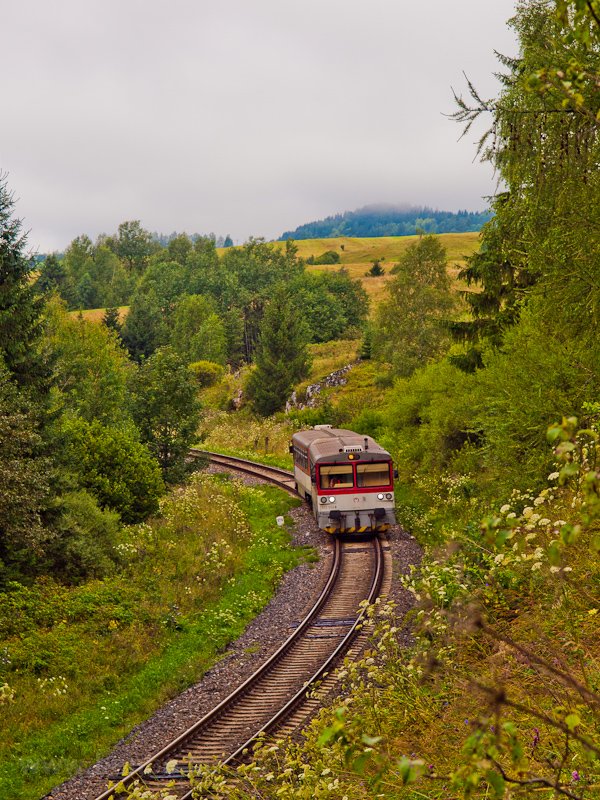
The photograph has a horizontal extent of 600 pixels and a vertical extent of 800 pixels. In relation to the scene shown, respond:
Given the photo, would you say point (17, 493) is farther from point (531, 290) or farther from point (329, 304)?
point (329, 304)

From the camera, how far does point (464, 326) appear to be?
2684 centimetres

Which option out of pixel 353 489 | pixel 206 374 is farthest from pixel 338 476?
pixel 206 374

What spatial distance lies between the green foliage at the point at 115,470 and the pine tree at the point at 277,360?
3009 cm

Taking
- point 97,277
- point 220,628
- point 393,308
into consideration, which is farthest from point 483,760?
point 97,277

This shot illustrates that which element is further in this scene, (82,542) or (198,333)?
(198,333)

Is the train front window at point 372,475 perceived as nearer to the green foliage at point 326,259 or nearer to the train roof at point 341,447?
the train roof at point 341,447

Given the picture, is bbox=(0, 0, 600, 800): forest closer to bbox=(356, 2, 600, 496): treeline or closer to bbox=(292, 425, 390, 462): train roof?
bbox=(356, 2, 600, 496): treeline

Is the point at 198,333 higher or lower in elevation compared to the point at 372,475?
higher

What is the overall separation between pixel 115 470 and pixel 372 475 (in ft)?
29.8

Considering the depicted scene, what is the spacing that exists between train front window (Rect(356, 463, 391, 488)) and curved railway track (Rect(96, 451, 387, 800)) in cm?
A: 312

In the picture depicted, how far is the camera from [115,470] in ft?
83.6

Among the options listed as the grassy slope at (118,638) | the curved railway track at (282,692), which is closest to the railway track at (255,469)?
the grassy slope at (118,638)

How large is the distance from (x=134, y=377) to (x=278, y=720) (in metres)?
20.2

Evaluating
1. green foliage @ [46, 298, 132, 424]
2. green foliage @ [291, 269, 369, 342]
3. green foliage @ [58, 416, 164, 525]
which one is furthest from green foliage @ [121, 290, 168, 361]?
green foliage @ [58, 416, 164, 525]
